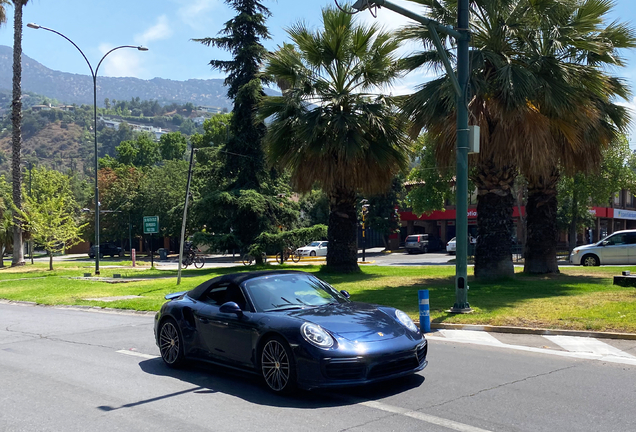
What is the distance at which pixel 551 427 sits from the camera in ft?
17.5

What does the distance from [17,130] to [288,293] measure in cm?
3697

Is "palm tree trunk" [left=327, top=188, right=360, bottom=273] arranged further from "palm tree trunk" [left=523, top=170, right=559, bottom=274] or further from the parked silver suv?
the parked silver suv

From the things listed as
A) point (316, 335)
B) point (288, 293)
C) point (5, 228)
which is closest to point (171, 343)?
point (288, 293)

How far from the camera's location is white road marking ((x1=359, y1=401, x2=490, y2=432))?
17.6 feet

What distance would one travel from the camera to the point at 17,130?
3878 cm

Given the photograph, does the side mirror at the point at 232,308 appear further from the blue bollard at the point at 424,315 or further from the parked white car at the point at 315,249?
the parked white car at the point at 315,249

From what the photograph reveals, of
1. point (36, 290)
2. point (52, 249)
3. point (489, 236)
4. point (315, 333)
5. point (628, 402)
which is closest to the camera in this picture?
point (628, 402)

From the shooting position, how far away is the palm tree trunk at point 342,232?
77.6 ft

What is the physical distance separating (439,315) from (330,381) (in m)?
6.46

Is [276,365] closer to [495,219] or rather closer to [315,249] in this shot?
[495,219]

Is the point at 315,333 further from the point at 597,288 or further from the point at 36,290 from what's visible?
the point at 36,290

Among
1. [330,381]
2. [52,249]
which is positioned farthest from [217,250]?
[330,381]

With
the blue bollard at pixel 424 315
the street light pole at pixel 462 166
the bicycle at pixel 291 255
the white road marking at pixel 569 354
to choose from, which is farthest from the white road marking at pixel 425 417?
the bicycle at pixel 291 255

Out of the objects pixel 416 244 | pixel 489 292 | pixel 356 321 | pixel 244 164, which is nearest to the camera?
pixel 356 321
